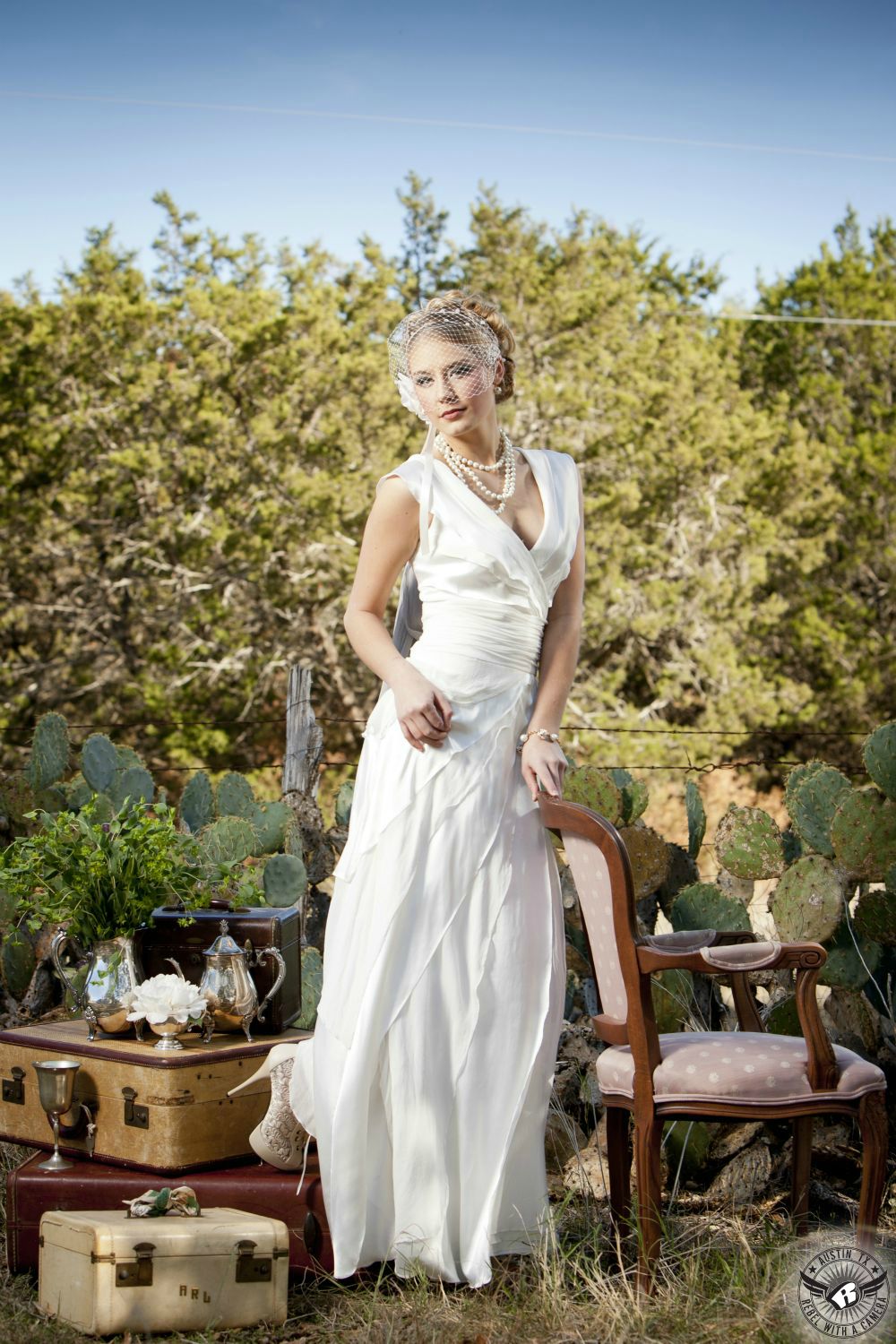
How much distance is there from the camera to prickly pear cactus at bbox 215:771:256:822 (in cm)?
471

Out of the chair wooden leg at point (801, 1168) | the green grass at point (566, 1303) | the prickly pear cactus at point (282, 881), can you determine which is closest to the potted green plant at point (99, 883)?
the green grass at point (566, 1303)

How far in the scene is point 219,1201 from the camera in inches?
114

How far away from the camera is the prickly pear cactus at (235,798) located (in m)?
4.71

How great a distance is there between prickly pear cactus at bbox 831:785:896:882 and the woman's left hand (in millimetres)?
1207

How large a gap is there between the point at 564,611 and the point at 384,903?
2.48ft

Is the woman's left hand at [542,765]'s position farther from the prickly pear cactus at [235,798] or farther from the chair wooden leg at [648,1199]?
the prickly pear cactus at [235,798]

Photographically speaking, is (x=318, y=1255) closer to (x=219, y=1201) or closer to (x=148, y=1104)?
(x=219, y=1201)

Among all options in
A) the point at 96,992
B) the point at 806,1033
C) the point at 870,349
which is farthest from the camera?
the point at 870,349

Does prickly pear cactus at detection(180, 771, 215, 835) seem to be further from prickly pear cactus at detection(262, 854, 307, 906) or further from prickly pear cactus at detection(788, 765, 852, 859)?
prickly pear cactus at detection(788, 765, 852, 859)

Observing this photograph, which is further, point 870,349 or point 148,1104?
point 870,349

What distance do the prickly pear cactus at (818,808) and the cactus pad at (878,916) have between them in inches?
7.1

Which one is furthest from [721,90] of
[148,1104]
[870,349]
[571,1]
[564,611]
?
[148,1104]

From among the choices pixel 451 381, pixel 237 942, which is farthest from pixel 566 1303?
pixel 451 381

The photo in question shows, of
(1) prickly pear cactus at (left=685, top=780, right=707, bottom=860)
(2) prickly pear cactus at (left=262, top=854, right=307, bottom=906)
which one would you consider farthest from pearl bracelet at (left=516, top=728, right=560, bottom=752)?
(2) prickly pear cactus at (left=262, top=854, right=307, bottom=906)
